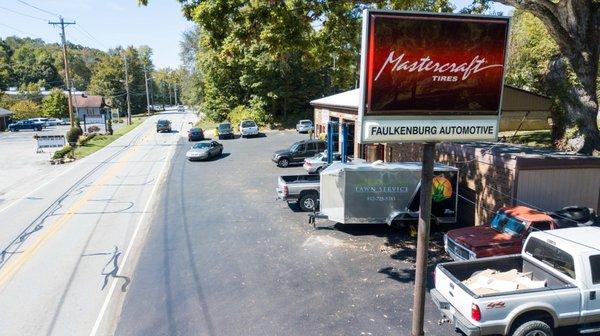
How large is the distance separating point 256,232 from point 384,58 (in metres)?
10.8

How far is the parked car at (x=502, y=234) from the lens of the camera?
457 inches

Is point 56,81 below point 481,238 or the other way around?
the other way around

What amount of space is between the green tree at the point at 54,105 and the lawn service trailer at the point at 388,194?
279 ft

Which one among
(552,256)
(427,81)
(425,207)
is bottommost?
(552,256)

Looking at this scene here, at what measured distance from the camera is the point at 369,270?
41.2 ft

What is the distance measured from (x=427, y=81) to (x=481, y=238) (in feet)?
22.9

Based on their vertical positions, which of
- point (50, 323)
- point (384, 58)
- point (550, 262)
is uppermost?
point (384, 58)

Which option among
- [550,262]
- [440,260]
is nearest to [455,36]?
[550,262]

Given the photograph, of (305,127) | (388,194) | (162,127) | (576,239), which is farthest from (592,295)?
(162,127)

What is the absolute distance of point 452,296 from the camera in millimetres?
8719

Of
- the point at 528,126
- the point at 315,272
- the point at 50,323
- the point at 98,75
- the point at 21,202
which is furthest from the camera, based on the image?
the point at 98,75

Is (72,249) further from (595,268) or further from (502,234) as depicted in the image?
(595,268)

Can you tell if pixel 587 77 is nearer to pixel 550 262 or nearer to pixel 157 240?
pixel 550 262

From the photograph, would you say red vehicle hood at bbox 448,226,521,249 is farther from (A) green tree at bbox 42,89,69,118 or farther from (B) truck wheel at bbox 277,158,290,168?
(A) green tree at bbox 42,89,69,118
